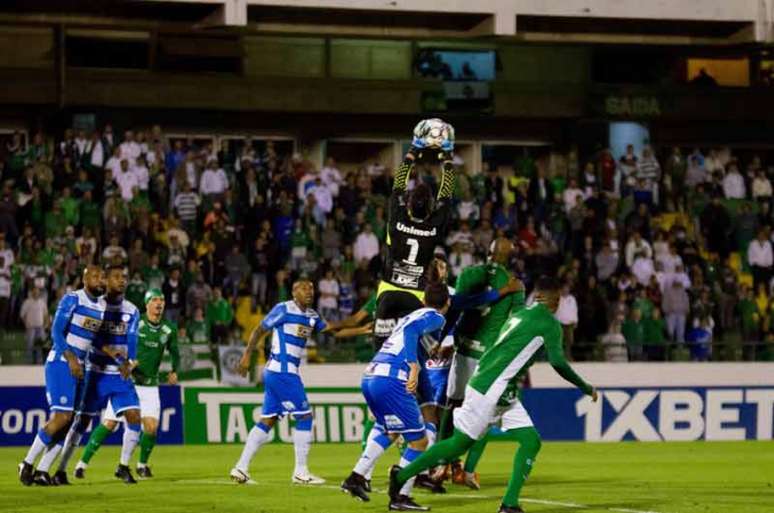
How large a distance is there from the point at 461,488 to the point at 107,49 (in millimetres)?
25266

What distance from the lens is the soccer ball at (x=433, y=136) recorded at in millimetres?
17266

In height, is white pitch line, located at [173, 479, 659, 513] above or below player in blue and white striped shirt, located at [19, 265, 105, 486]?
below

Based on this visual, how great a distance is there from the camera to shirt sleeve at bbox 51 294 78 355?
1889 centimetres

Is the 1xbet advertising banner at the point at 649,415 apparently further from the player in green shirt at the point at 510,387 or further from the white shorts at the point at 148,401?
the player in green shirt at the point at 510,387

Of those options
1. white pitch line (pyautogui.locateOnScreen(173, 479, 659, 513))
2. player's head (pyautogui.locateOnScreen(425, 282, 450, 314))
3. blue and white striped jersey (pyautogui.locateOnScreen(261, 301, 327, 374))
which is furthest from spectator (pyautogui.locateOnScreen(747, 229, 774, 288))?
player's head (pyautogui.locateOnScreen(425, 282, 450, 314))

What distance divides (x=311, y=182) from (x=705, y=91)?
1424 centimetres

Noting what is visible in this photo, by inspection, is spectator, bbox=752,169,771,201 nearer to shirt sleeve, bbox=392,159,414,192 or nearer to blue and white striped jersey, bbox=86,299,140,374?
blue and white striped jersey, bbox=86,299,140,374

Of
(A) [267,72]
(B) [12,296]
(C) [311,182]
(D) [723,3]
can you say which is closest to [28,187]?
(B) [12,296]

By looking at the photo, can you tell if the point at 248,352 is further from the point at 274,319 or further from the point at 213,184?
the point at 213,184

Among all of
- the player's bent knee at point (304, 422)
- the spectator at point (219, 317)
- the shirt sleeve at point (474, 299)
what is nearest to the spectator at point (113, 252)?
the spectator at point (219, 317)

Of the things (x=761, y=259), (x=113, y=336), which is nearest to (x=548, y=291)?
(x=113, y=336)

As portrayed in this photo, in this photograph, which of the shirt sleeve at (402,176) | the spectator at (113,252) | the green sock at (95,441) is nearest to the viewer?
the shirt sleeve at (402,176)

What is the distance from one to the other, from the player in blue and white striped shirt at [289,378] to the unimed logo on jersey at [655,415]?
12560 mm

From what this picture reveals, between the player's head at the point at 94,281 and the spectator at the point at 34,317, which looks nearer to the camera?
the player's head at the point at 94,281
